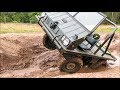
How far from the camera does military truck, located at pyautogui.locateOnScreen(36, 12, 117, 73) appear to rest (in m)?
10.9

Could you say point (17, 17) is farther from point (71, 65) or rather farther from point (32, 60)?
point (71, 65)

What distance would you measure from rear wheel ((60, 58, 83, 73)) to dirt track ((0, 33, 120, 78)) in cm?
11

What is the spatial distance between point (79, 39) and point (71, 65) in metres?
0.68

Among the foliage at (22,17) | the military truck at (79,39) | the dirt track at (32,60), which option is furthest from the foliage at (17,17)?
the dirt track at (32,60)

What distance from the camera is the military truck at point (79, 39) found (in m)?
10.9

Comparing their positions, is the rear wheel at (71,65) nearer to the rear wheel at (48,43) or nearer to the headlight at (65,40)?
the headlight at (65,40)

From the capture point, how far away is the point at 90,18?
11266mm

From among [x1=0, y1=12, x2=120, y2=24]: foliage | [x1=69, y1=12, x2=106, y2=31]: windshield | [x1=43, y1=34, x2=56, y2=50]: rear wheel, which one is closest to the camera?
[x1=69, y1=12, x2=106, y2=31]: windshield

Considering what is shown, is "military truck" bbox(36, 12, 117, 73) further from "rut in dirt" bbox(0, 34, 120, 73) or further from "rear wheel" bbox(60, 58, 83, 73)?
"rut in dirt" bbox(0, 34, 120, 73)

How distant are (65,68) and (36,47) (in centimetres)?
184

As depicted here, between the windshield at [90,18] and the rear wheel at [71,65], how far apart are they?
840 millimetres

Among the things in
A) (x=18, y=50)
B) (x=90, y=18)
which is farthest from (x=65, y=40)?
(x=18, y=50)

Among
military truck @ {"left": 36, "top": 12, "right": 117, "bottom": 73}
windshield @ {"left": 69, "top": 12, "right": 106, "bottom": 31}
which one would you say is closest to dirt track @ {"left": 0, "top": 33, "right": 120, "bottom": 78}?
military truck @ {"left": 36, "top": 12, "right": 117, "bottom": 73}
